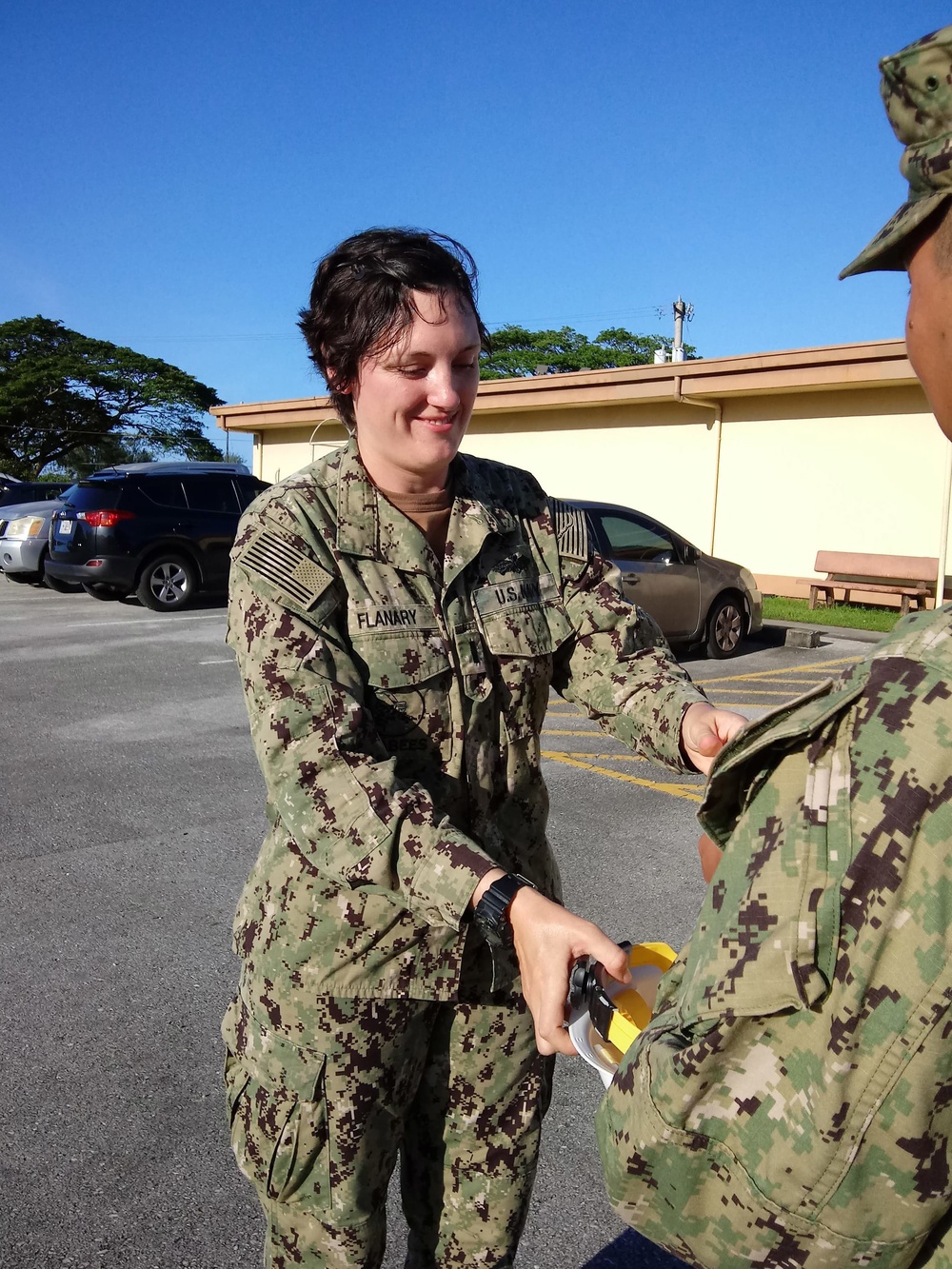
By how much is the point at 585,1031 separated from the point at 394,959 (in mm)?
599

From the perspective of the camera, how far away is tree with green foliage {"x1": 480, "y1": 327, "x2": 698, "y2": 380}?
180 ft

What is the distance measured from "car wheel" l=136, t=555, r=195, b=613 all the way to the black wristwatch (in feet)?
43.3

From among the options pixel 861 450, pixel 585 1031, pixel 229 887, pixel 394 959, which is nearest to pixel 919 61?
pixel 585 1031

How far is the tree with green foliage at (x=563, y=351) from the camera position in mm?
54969

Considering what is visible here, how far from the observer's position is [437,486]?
202cm

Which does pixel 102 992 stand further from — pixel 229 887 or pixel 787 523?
pixel 787 523

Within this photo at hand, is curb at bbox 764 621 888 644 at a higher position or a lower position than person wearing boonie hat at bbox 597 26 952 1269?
lower

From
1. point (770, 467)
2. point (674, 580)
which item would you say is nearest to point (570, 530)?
point (674, 580)

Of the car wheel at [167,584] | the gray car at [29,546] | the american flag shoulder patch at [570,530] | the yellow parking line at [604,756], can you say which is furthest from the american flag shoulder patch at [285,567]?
the gray car at [29,546]

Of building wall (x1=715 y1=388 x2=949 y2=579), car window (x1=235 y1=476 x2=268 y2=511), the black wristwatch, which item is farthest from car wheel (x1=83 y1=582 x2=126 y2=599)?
the black wristwatch

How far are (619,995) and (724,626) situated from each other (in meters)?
10.4

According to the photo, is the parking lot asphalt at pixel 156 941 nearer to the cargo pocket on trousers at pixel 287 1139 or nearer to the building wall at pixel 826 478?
the cargo pocket on trousers at pixel 287 1139

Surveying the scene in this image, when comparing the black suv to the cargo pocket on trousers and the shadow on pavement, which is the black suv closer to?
the shadow on pavement

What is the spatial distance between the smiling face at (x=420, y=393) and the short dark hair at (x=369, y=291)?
0.07 feet
